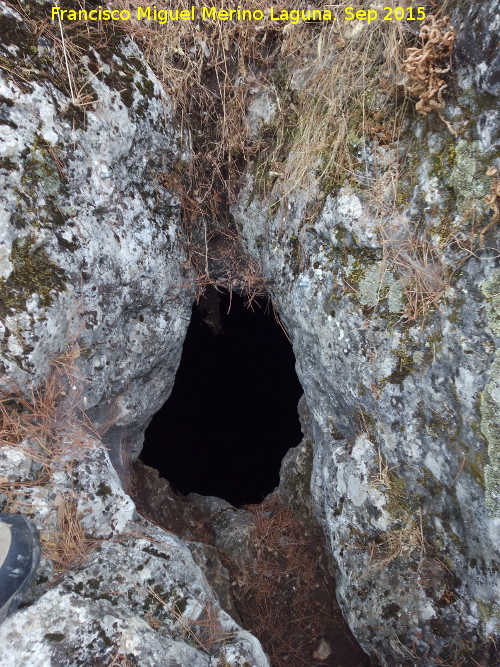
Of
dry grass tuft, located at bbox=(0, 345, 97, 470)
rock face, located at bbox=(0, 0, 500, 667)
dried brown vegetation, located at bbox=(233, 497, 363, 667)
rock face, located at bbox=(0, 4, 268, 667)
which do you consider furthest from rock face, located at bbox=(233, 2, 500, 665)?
dry grass tuft, located at bbox=(0, 345, 97, 470)

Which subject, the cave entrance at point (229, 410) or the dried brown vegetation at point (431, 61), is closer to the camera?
the dried brown vegetation at point (431, 61)

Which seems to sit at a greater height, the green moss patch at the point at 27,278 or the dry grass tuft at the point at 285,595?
the green moss patch at the point at 27,278

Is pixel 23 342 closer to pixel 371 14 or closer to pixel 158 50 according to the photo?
pixel 158 50

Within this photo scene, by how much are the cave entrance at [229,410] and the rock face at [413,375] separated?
7.05ft

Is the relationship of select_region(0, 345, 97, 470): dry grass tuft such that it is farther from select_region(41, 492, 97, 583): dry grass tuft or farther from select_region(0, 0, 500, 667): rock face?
select_region(41, 492, 97, 583): dry grass tuft

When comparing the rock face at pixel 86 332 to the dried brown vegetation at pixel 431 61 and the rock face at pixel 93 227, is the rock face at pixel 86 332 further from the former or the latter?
the dried brown vegetation at pixel 431 61

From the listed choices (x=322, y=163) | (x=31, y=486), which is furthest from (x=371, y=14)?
(x=31, y=486)

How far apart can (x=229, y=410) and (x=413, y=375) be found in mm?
3793

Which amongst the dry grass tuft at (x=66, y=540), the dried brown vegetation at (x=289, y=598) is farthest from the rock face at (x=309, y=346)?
the dried brown vegetation at (x=289, y=598)

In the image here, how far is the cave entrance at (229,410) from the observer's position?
5.03 meters

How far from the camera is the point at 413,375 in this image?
2328mm

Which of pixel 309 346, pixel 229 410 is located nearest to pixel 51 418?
pixel 309 346

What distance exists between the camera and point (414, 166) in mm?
2312

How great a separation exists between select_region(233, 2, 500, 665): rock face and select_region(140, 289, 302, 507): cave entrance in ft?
7.05
